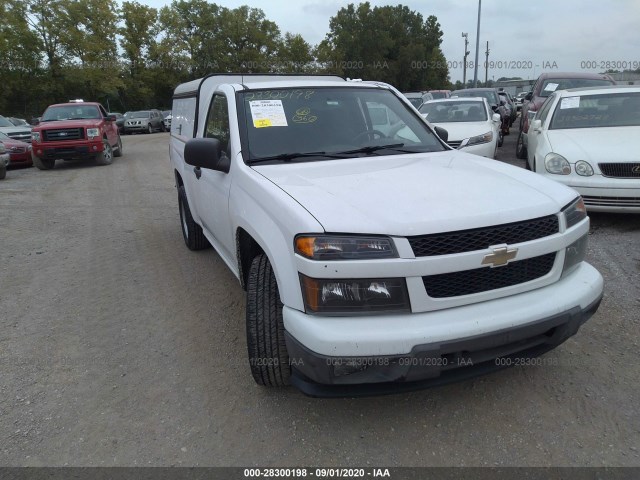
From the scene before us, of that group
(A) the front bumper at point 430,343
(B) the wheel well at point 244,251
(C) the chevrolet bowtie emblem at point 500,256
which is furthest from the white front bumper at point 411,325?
(B) the wheel well at point 244,251

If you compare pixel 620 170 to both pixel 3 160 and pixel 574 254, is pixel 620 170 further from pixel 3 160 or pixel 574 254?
pixel 3 160

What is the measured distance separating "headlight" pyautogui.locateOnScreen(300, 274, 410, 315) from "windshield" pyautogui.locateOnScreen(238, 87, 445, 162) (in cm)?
130

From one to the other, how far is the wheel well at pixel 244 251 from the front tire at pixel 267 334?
0.36 metres

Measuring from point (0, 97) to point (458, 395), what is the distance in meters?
39.6

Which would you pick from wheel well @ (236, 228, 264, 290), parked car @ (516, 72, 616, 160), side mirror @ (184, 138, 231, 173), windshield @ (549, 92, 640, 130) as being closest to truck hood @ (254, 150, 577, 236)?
side mirror @ (184, 138, 231, 173)

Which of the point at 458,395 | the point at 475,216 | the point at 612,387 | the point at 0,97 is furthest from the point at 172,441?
the point at 0,97

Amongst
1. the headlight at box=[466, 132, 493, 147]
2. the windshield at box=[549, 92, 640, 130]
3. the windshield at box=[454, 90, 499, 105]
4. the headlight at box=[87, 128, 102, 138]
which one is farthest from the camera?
the windshield at box=[454, 90, 499, 105]

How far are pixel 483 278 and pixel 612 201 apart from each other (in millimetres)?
3948

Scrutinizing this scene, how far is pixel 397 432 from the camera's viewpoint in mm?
2621

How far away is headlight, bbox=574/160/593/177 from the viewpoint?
555 centimetres

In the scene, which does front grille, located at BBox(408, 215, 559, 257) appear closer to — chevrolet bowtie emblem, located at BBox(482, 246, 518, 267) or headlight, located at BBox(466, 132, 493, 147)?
chevrolet bowtie emblem, located at BBox(482, 246, 518, 267)

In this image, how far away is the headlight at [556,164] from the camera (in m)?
5.71

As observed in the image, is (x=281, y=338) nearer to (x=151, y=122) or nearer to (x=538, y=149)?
(x=538, y=149)

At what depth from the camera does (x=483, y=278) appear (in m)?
2.39
